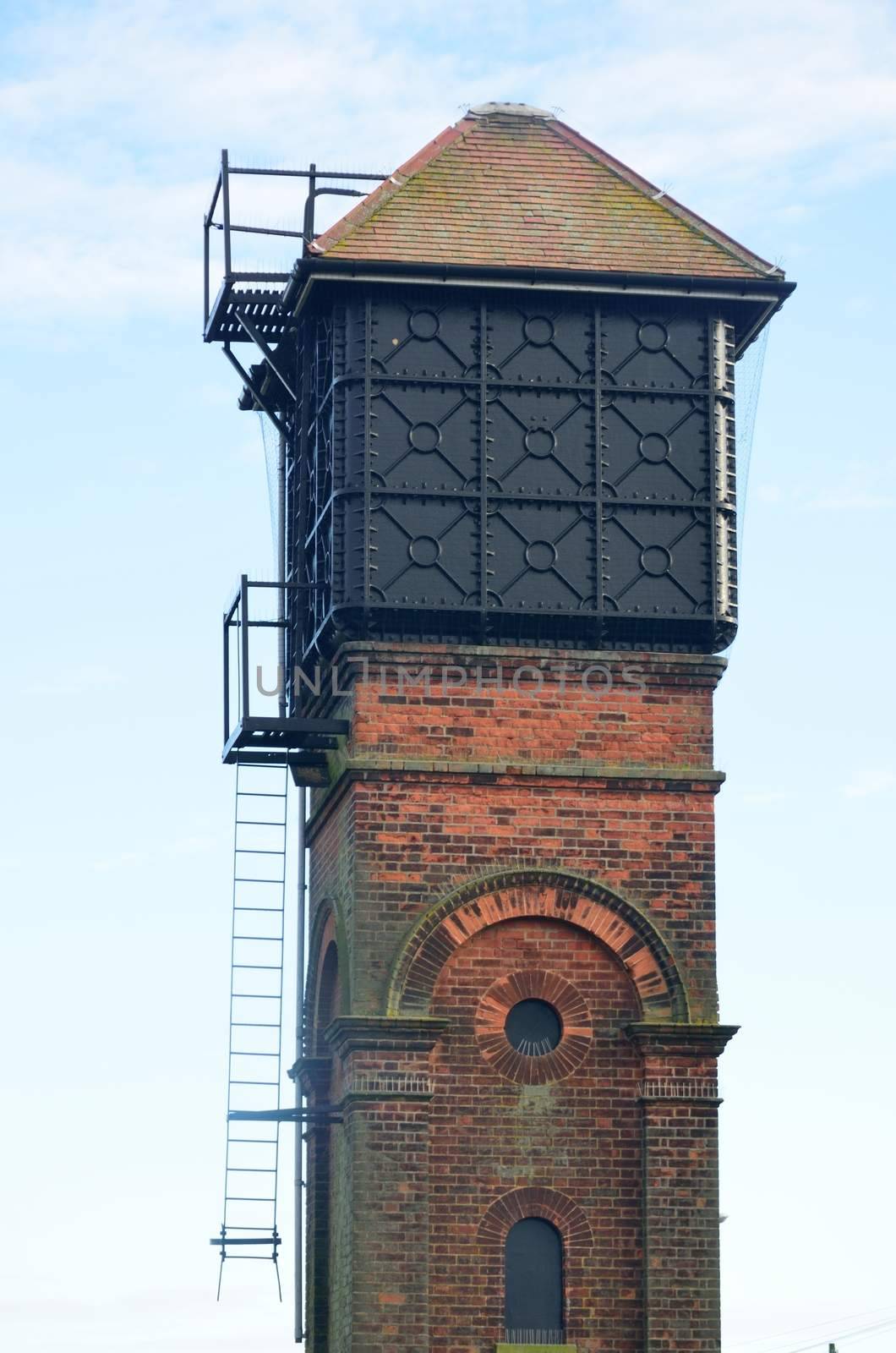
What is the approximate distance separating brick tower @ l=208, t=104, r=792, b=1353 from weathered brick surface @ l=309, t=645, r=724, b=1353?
0.03m

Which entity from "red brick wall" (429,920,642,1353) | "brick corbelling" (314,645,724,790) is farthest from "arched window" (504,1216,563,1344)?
"brick corbelling" (314,645,724,790)

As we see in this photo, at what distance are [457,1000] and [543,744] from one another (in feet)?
9.06

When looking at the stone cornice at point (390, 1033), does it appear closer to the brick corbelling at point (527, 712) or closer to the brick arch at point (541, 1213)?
the brick arch at point (541, 1213)

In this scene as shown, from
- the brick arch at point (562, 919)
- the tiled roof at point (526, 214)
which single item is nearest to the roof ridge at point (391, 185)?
the tiled roof at point (526, 214)

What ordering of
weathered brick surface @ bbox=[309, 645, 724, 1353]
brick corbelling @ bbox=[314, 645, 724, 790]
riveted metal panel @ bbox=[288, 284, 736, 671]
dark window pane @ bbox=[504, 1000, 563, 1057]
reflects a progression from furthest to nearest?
riveted metal panel @ bbox=[288, 284, 736, 671] → brick corbelling @ bbox=[314, 645, 724, 790] → dark window pane @ bbox=[504, 1000, 563, 1057] → weathered brick surface @ bbox=[309, 645, 724, 1353]

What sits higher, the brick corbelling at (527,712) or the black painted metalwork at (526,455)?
the black painted metalwork at (526,455)

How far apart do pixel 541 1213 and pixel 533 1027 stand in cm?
187

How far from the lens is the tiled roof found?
32312 mm

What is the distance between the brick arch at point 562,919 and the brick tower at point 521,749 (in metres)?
0.03

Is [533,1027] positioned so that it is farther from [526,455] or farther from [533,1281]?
[526,455]

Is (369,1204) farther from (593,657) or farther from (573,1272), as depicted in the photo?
(593,657)

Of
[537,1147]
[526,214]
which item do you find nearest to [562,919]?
[537,1147]

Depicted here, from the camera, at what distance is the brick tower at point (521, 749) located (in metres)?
30.3

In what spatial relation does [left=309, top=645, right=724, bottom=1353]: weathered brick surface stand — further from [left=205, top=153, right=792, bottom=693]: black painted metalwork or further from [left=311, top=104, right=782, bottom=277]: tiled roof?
[left=311, top=104, right=782, bottom=277]: tiled roof
